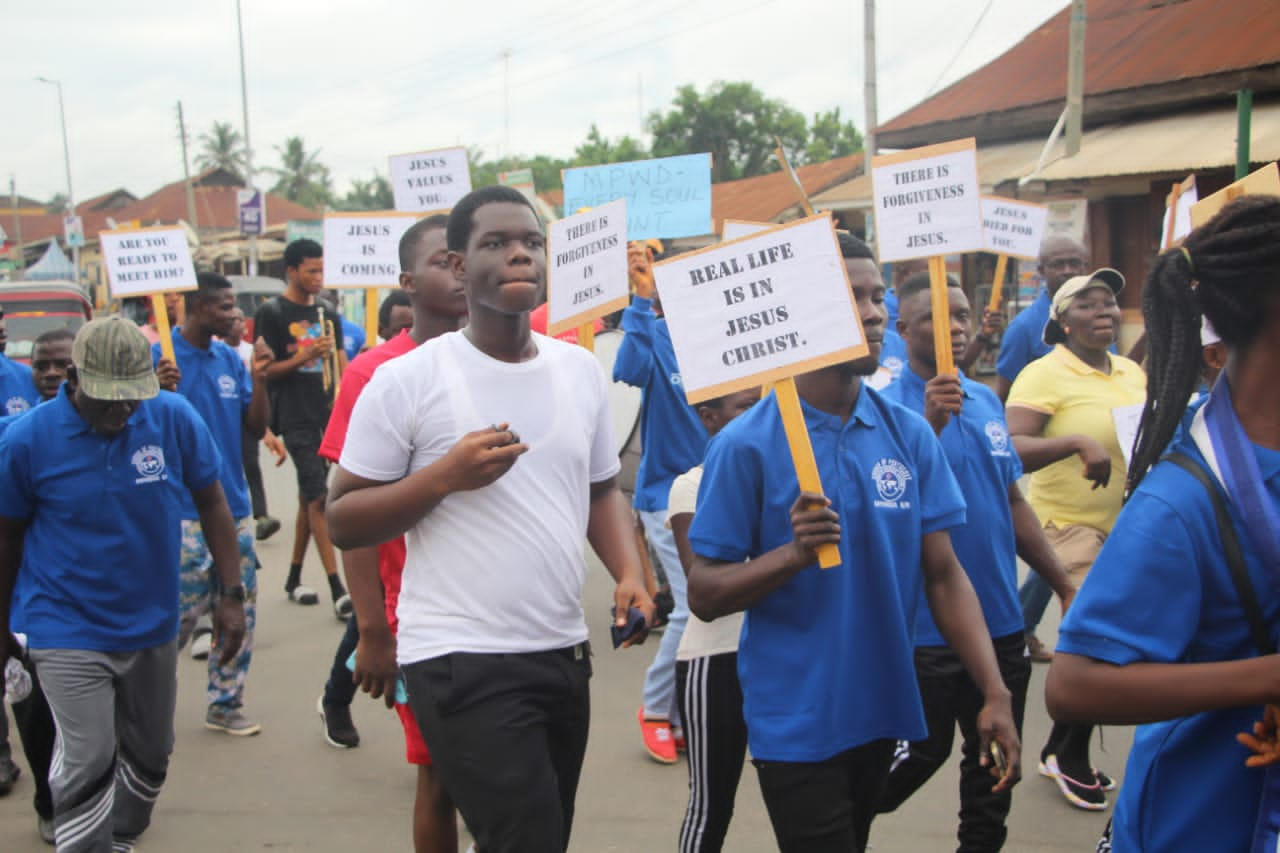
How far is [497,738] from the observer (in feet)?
9.62

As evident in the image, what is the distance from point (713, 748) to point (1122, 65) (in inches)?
579

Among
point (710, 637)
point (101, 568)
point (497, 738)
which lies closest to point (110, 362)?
point (101, 568)

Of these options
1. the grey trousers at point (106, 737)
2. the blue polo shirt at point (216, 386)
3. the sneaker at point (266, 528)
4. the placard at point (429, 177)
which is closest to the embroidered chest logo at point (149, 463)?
the grey trousers at point (106, 737)

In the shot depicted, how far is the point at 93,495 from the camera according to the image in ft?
13.2

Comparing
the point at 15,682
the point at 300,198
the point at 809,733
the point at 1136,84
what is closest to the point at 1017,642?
the point at 809,733

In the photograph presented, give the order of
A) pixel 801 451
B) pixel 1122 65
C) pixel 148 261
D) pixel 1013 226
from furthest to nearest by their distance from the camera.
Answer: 1. pixel 1122 65
2. pixel 1013 226
3. pixel 148 261
4. pixel 801 451

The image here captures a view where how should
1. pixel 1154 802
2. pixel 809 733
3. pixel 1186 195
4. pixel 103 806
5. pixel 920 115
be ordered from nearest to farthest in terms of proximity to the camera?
1. pixel 1154 802
2. pixel 809 733
3. pixel 103 806
4. pixel 1186 195
5. pixel 920 115

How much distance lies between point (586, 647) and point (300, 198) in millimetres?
81602

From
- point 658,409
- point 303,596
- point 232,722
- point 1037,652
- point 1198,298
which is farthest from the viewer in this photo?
point 303,596

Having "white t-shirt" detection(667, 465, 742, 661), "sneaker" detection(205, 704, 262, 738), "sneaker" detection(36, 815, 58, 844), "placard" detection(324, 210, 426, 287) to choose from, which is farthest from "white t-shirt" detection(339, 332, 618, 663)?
"placard" detection(324, 210, 426, 287)

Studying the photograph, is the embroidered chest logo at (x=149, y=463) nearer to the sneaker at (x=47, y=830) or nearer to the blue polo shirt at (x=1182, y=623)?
the sneaker at (x=47, y=830)

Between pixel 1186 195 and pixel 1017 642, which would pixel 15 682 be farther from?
pixel 1186 195

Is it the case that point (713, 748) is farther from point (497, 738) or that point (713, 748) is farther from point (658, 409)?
point (658, 409)

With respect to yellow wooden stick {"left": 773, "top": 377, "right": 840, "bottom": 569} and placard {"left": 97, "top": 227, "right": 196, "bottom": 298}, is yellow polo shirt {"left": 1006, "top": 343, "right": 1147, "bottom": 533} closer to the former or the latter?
yellow wooden stick {"left": 773, "top": 377, "right": 840, "bottom": 569}
